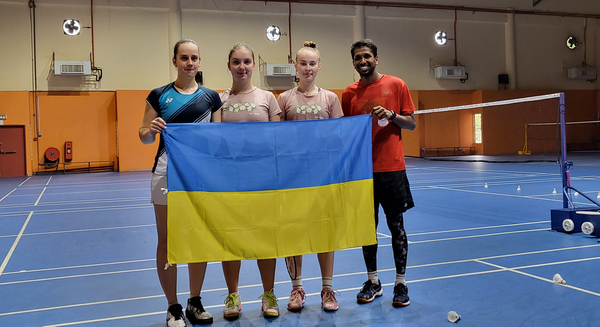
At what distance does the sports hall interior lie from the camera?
69.4 ft

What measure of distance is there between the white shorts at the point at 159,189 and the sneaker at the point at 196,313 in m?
0.71

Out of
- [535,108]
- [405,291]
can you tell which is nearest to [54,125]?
[405,291]

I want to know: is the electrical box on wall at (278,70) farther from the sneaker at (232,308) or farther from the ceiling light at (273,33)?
the sneaker at (232,308)

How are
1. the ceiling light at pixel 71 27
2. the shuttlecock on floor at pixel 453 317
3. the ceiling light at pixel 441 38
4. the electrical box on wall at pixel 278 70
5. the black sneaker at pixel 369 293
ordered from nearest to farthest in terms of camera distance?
1. the shuttlecock on floor at pixel 453 317
2. the black sneaker at pixel 369 293
3. the ceiling light at pixel 71 27
4. the electrical box on wall at pixel 278 70
5. the ceiling light at pixel 441 38

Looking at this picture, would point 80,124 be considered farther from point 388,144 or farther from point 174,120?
point 388,144

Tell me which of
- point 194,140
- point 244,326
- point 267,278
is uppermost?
point 194,140

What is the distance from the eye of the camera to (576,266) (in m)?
4.59

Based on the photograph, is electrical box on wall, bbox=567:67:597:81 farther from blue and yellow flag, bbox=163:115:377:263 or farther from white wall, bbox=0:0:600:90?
blue and yellow flag, bbox=163:115:377:263

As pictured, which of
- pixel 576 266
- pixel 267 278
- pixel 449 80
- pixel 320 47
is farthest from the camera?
pixel 449 80

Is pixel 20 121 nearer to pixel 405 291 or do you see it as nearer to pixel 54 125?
pixel 54 125

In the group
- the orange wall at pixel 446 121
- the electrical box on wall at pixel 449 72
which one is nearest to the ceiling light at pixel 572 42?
the orange wall at pixel 446 121

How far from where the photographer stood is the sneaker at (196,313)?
344cm

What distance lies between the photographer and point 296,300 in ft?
12.0

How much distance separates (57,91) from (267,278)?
2084 cm
